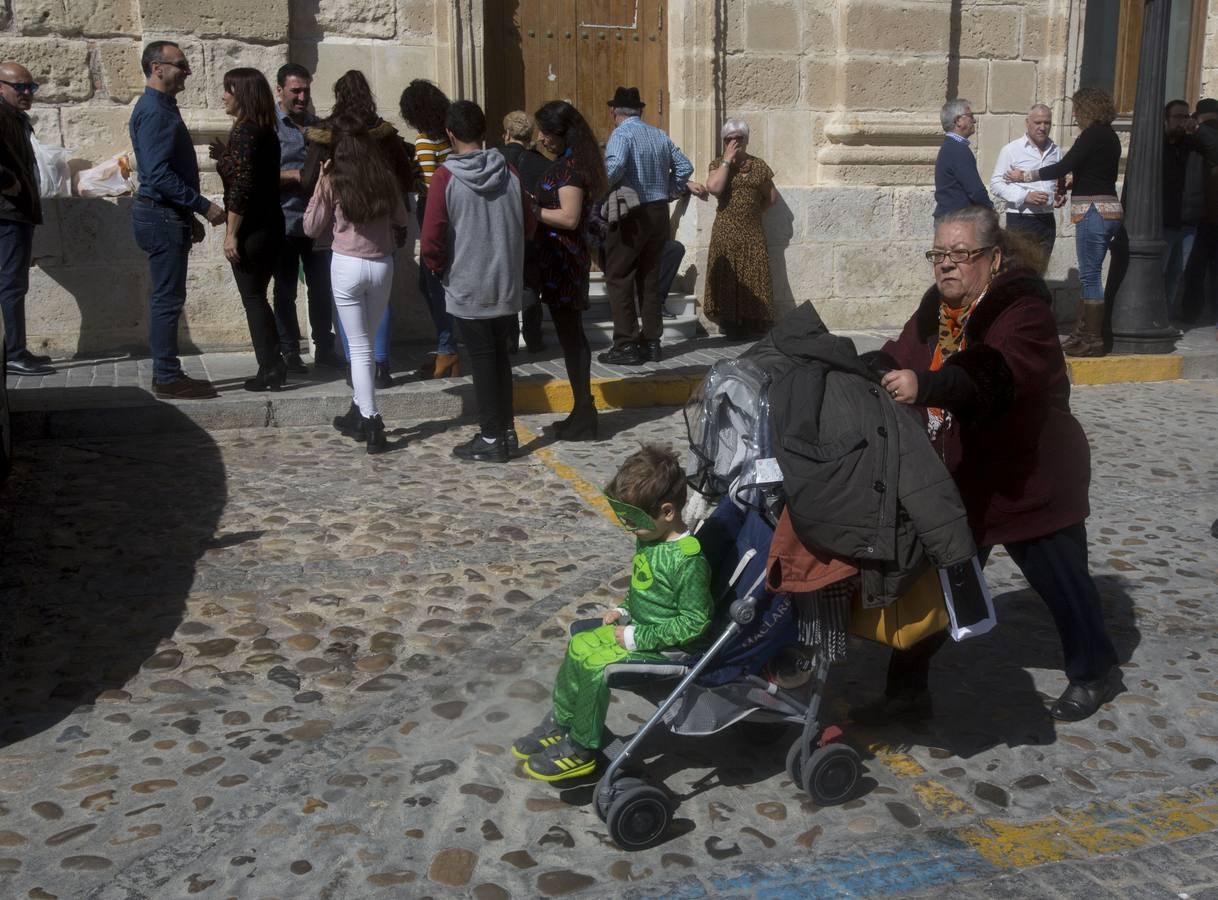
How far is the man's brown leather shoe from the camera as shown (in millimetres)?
7914

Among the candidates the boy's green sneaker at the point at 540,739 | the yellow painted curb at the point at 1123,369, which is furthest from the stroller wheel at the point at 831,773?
the yellow painted curb at the point at 1123,369

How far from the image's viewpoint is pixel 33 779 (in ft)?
12.0

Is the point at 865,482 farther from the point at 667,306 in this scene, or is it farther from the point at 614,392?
the point at 667,306

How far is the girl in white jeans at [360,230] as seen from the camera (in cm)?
704

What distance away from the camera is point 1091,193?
9867 mm

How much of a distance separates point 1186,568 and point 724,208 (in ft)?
18.4

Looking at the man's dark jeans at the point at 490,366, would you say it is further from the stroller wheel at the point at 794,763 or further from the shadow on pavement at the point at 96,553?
the stroller wheel at the point at 794,763

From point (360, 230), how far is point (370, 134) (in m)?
0.53

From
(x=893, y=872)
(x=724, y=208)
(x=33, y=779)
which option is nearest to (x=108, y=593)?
(x=33, y=779)

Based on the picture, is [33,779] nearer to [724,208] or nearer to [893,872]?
[893,872]

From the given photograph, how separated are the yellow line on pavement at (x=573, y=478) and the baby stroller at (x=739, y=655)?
2.33 m

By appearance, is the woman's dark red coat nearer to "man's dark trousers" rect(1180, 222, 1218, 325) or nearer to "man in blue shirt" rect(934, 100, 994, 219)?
"man in blue shirt" rect(934, 100, 994, 219)

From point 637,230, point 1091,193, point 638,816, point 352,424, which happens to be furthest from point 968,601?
point 1091,193

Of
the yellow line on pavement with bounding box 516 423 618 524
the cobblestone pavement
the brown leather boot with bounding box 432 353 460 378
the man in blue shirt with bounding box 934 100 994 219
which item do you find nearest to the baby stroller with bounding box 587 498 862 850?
the cobblestone pavement
